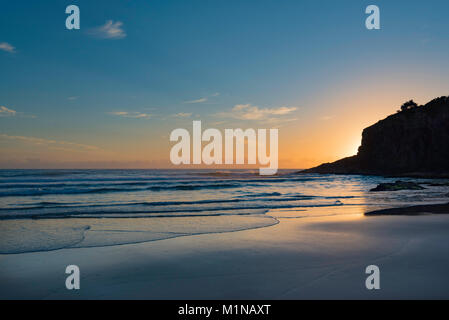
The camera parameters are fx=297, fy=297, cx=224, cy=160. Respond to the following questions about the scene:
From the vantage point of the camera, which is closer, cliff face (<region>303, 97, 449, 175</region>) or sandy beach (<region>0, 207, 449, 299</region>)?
sandy beach (<region>0, 207, 449, 299</region>)

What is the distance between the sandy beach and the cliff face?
5816 centimetres

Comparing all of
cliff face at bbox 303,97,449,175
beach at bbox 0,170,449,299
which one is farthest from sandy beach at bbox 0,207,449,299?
cliff face at bbox 303,97,449,175

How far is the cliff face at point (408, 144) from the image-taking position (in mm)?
59562

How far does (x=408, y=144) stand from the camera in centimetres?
6569

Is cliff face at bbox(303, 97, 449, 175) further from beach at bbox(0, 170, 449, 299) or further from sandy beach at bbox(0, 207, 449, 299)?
sandy beach at bbox(0, 207, 449, 299)

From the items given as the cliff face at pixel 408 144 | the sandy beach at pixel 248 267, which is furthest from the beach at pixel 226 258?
the cliff face at pixel 408 144

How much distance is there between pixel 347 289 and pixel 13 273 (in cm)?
579

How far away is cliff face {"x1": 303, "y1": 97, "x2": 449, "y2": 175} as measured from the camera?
195 ft

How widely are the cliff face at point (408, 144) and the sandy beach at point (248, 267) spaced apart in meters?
58.2

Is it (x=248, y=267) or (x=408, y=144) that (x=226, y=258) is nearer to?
(x=248, y=267)

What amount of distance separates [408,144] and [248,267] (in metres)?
72.5

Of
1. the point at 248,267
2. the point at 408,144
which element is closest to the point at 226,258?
the point at 248,267
